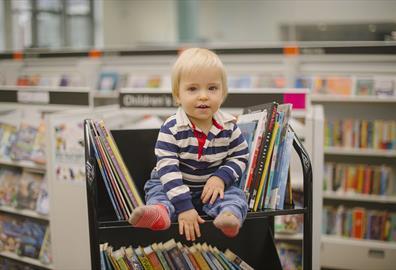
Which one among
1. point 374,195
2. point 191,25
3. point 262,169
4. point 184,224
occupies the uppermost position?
point 191,25

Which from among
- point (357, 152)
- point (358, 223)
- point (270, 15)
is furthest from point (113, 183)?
point (270, 15)

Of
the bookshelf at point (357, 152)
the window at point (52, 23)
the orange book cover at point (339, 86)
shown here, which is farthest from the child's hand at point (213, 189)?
the window at point (52, 23)

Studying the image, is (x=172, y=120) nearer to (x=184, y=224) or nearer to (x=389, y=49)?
(x=184, y=224)

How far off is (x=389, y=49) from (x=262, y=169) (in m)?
2.97

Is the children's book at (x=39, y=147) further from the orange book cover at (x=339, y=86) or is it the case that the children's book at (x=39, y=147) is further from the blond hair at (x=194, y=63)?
the orange book cover at (x=339, y=86)

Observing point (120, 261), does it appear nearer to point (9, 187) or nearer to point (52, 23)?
point (9, 187)

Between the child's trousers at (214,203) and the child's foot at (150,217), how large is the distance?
69mm

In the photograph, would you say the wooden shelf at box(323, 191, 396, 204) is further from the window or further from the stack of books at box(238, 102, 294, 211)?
the window

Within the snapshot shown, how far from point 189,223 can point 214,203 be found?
0.42 ft

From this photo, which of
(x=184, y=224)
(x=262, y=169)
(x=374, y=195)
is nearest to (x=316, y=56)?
(x=374, y=195)

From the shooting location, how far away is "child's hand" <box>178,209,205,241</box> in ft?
4.23

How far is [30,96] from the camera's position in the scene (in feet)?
10.6

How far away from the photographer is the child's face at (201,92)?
141 cm

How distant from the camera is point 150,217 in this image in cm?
122
